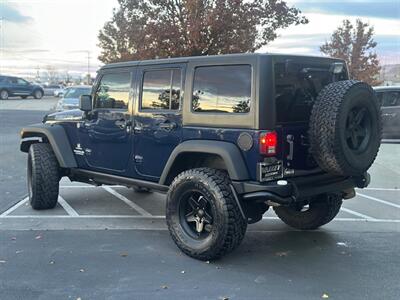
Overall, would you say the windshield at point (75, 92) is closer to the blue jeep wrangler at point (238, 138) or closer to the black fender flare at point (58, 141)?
the black fender flare at point (58, 141)

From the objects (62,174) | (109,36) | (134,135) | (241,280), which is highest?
(109,36)

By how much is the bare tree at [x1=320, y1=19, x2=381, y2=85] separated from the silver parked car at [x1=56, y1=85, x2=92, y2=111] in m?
15.9

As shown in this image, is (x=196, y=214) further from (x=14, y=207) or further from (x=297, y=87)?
(x=14, y=207)

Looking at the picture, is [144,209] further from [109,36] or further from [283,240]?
[109,36]

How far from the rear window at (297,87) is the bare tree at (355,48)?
78.1 feet

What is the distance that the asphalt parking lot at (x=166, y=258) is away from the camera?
4.01 metres

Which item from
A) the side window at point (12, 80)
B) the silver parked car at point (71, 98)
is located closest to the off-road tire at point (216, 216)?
the silver parked car at point (71, 98)

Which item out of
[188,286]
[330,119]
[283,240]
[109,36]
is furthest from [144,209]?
[109,36]

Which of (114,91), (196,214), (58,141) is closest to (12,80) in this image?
(58,141)

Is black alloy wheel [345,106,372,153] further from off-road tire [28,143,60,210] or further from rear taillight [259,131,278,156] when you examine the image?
off-road tire [28,143,60,210]

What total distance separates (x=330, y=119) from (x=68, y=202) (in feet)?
14.0

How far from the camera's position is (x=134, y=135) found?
549 cm

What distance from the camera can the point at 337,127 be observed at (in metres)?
4.29

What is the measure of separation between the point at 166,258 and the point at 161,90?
5.84ft
